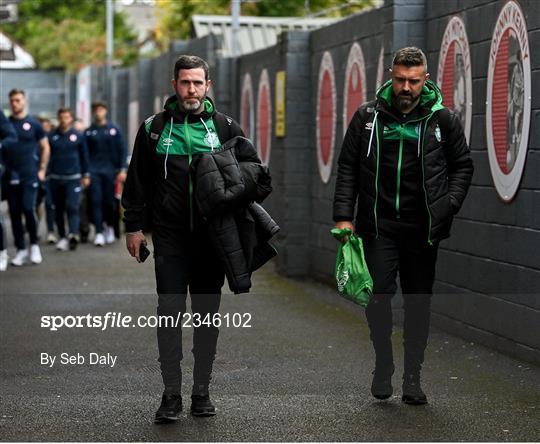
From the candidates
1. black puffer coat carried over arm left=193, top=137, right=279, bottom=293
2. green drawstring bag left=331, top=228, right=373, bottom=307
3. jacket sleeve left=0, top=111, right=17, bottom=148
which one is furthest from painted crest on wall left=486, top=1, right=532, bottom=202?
jacket sleeve left=0, top=111, right=17, bottom=148

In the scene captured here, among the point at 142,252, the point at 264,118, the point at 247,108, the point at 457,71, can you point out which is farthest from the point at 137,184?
the point at 247,108

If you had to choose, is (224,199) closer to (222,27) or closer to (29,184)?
(29,184)

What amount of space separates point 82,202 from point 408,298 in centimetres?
1321

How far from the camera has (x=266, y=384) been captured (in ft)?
28.7

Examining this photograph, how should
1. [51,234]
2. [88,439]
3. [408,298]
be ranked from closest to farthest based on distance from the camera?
1. [88,439]
2. [408,298]
3. [51,234]

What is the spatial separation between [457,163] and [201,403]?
1813 millimetres

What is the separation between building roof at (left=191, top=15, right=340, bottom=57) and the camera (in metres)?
30.3

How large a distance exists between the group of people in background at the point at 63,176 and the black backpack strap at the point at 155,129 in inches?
353

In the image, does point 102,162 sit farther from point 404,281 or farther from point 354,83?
point 404,281

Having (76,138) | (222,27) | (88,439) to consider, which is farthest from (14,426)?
(222,27)

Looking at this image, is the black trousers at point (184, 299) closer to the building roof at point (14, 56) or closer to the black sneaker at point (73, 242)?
the black sneaker at point (73, 242)

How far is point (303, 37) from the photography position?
632 inches

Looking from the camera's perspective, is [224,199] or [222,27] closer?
[224,199]

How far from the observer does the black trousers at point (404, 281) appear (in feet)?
26.4
